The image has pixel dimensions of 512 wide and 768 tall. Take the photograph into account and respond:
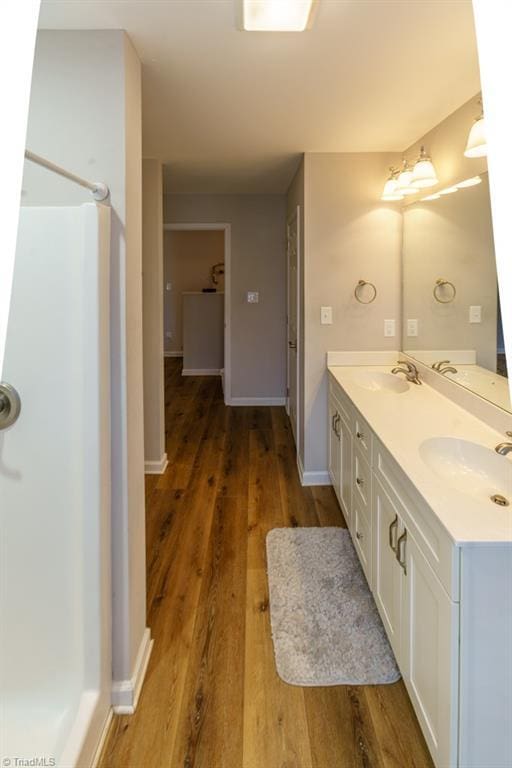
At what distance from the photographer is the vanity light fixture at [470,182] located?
6.91 ft

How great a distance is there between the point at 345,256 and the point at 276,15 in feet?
6.32

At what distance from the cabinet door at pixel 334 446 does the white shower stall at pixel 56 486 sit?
67.6 inches

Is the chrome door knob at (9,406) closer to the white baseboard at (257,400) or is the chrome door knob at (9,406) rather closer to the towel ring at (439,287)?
the towel ring at (439,287)

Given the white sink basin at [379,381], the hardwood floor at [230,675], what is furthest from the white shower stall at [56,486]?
the white sink basin at [379,381]

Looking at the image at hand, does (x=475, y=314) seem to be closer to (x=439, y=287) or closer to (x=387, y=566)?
(x=439, y=287)

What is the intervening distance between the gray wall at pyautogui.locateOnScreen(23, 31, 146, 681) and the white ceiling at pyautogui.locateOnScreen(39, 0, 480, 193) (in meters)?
0.10

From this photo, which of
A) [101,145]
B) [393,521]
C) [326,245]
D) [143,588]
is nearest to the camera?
[101,145]

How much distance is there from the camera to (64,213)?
1.40 metres

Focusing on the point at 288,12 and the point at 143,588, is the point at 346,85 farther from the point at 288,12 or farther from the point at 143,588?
the point at 143,588

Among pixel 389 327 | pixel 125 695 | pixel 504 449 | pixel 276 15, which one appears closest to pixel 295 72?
pixel 276 15

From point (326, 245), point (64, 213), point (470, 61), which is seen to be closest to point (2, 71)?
point (64, 213)

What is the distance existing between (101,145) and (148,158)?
1965 millimetres

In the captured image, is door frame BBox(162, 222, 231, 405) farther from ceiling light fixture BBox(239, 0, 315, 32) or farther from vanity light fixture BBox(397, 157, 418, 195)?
ceiling light fixture BBox(239, 0, 315, 32)

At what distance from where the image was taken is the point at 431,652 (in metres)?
1.29
